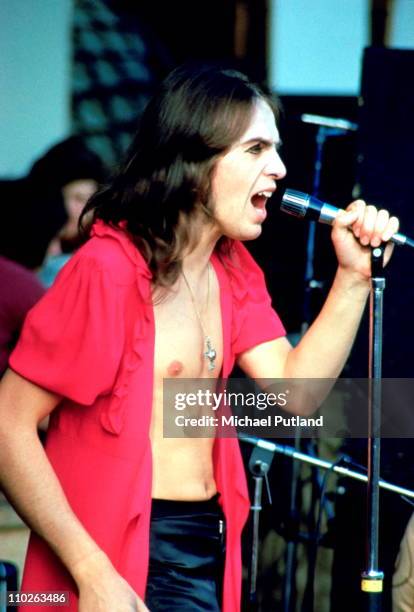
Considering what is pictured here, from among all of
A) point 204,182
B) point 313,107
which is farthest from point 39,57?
point 204,182

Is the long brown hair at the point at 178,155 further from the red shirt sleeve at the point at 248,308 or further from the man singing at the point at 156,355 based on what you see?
the red shirt sleeve at the point at 248,308

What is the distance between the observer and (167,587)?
248 centimetres

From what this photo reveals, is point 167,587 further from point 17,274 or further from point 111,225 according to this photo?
point 17,274

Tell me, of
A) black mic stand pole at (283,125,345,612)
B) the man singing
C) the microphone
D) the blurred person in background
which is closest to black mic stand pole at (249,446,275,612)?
the man singing

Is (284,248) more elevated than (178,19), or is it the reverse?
(178,19)

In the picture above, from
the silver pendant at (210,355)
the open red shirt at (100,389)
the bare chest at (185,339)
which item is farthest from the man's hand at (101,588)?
the silver pendant at (210,355)

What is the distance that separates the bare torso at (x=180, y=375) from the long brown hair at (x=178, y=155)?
0.30ft

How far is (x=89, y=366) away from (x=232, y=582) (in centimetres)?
67

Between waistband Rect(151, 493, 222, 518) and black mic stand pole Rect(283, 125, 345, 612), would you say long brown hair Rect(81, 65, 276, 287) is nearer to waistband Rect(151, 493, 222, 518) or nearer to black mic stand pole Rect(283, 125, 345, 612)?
waistband Rect(151, 493, 222, 518)

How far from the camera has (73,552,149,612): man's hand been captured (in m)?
2.20

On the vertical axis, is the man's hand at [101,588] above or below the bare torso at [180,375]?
below

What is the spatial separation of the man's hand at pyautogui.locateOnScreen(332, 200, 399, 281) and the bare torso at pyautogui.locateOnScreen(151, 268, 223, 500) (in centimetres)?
37

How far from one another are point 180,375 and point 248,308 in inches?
13.2

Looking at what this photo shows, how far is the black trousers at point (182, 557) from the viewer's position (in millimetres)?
2467
